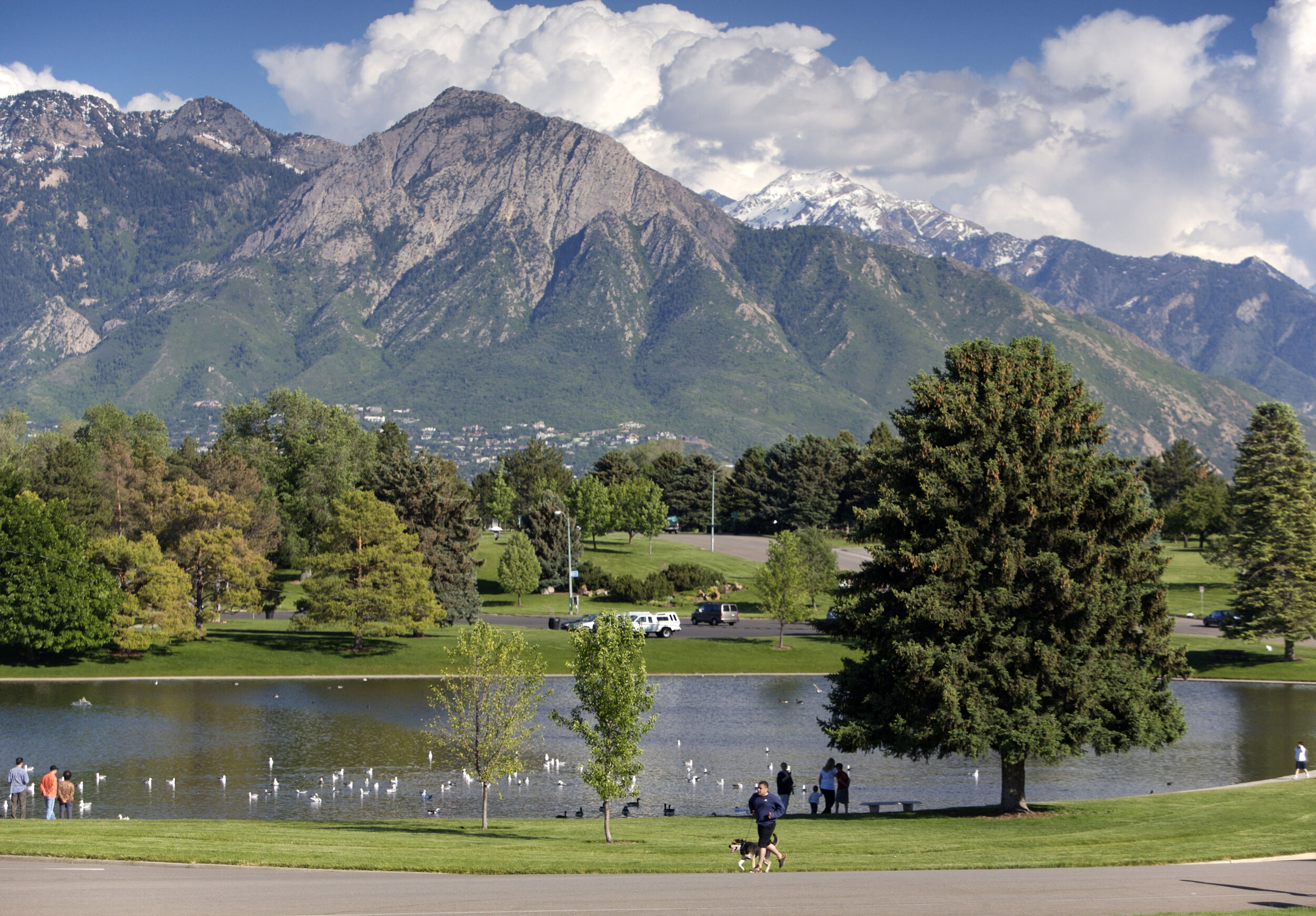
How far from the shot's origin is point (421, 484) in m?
81.5

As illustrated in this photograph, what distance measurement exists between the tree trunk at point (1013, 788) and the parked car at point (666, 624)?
4853 centimetres

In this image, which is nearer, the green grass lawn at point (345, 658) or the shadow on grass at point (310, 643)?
the green grass lawn at point (345, 658)

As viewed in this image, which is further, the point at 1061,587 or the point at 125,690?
the point at 125,690

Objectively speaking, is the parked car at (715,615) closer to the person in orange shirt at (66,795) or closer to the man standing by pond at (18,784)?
the person in orange shirt at (66,795)

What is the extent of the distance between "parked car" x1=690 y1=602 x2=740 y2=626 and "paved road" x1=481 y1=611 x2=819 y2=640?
0.47 metres

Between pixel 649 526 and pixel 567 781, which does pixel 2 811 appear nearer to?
pixel 567 781

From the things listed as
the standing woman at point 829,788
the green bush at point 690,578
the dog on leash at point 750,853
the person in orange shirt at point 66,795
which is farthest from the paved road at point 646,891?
the green bush at point 690,578

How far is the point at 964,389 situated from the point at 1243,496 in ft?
182

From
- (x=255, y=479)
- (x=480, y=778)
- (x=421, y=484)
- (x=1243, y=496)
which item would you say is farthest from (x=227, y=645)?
(x=1243, y=496)

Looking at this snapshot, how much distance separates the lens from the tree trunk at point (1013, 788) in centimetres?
3116

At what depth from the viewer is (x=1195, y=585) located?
107125 millimetres

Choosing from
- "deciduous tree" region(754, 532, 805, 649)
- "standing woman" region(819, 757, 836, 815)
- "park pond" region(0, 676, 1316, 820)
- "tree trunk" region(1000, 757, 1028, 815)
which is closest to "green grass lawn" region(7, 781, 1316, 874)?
"tree trunk" region(1000, 757, 1028, 815)

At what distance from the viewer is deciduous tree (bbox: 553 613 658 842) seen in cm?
2583

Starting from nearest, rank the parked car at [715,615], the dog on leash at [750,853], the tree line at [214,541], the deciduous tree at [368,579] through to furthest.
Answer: the dog on leash at [750,853]
the tree line at [214,541]
the deciduous tree at [368,579]
the parked car at [715,615]
